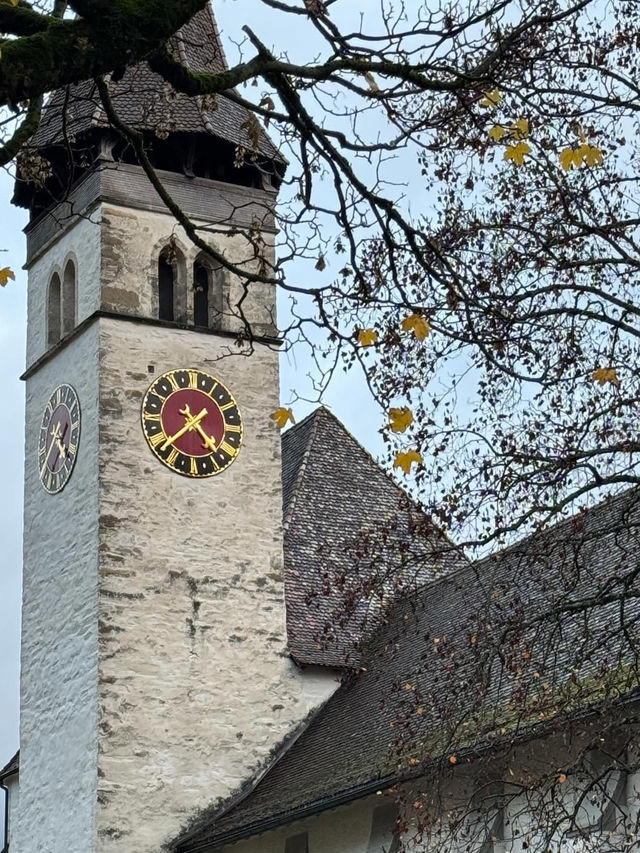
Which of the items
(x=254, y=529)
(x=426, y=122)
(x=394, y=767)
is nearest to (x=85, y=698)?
(x=254, y=529)

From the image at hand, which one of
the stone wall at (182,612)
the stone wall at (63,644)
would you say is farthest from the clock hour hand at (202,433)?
the stone wall at (63,644)

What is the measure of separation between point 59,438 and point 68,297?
1879 mm

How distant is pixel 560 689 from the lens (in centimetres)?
1125

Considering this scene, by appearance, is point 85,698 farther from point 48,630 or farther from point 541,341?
point 541,341

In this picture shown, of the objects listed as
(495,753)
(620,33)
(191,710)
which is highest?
(620,33)

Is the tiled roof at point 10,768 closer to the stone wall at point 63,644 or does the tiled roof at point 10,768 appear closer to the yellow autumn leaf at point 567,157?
the stone wall at point 63,644

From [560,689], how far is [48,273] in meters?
13.1

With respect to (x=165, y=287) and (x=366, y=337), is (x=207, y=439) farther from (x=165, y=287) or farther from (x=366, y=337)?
(x=366, y=337)

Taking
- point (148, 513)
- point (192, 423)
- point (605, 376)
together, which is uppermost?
point (192, 423)

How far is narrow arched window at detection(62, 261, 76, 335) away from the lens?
73.0 feet

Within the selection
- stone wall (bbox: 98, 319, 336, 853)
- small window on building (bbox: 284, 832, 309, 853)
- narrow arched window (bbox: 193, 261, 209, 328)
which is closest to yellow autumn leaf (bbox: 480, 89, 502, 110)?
small window on building (bbox: 284, 832, 309, 853)

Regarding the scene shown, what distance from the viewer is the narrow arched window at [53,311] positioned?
22.5 meters

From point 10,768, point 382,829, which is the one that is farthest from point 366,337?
point 10,768

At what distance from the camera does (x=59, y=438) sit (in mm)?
21703
